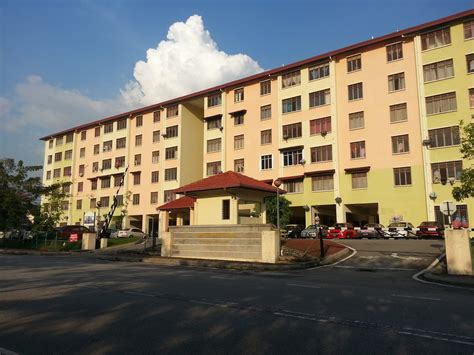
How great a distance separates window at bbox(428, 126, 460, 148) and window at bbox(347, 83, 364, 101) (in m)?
8.41

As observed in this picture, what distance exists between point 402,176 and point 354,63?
13682 mm

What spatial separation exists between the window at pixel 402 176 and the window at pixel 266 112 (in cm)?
1664

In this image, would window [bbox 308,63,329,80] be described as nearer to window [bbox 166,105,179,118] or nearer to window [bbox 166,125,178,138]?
window [bbox 166,105,179,118]

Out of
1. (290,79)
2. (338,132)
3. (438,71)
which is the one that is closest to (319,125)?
(338,132)

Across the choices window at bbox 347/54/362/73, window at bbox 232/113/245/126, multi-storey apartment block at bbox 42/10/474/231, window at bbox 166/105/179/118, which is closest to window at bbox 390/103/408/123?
multi-storey apartment block at bbox 42/10/474/231

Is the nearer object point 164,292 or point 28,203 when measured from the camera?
point 164,292

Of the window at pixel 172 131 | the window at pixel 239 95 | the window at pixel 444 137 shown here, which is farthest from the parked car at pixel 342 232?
the window at pixel 172 131

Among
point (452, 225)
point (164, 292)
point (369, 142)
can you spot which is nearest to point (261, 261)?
point (452, 225)

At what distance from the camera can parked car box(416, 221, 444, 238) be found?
33.1 m

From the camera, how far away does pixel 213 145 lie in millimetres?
54469

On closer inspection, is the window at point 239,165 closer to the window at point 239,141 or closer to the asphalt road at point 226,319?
the window at point 239,141

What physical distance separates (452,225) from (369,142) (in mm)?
27170

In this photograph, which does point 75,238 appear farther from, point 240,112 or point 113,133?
point 113,133

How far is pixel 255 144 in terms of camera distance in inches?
1973
